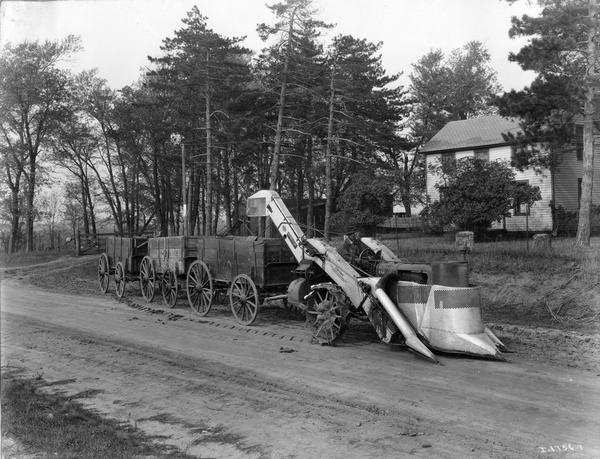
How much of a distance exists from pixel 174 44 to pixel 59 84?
579 inches

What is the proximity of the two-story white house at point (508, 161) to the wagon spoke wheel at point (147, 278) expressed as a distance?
13795 mm

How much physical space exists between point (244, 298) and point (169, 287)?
3760 millimetres

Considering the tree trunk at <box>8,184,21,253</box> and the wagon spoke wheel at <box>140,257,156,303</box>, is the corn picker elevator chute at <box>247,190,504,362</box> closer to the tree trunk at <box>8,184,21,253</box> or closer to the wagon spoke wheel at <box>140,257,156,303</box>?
the wagon spoke wheel at <box>140,257,156,303</box>

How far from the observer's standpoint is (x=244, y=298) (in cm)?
1131

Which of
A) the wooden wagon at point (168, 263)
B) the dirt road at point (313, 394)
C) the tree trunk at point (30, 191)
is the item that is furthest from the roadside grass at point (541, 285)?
the tree trunk at point (30, 191)

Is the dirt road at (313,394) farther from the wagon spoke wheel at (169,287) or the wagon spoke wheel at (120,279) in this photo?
the wagon spoke wheel at (120,279)

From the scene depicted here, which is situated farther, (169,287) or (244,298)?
(169,287)

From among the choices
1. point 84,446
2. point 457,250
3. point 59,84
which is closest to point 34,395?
point 84,446

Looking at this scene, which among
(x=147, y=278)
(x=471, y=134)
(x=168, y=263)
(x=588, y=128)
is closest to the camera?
(x=168, y=263)

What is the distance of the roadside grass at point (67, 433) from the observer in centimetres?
441

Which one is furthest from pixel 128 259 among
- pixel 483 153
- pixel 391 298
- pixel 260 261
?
pixel 483 153

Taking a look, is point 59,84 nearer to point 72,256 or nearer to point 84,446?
point 72,256

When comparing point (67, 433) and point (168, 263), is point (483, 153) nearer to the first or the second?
point (168, 263)

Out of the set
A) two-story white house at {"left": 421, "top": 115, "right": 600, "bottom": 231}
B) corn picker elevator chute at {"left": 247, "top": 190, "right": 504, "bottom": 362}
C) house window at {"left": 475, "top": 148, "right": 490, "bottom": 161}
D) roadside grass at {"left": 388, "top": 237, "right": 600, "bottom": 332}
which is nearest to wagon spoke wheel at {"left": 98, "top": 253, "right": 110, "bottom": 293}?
corn picker elevator chute at {"left": 247, "top": 190, "right": 504, "bottom": 362}
